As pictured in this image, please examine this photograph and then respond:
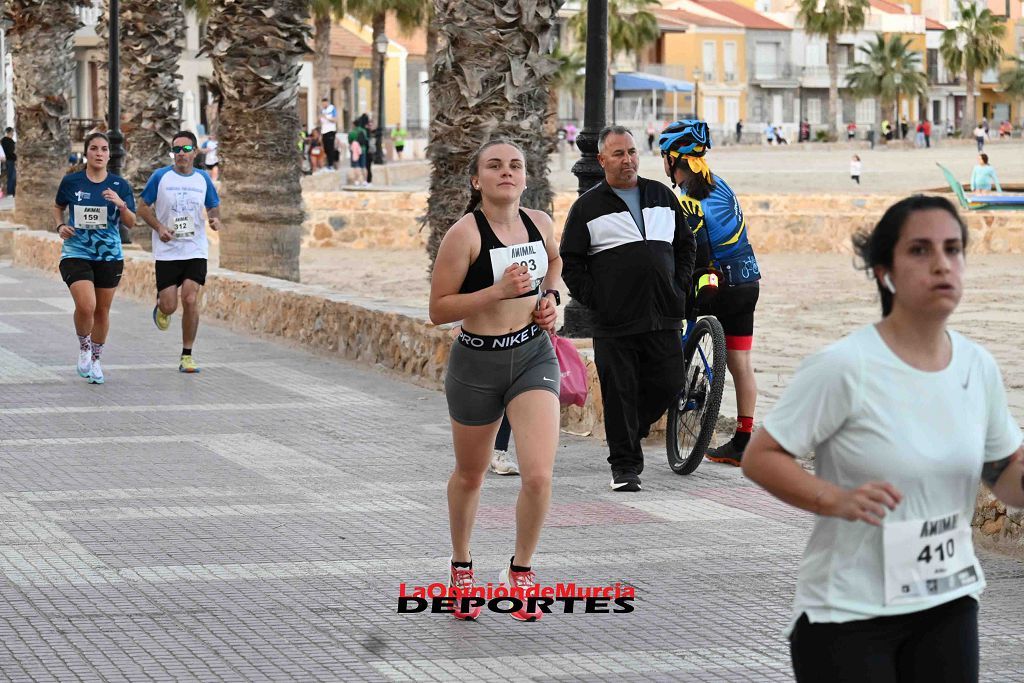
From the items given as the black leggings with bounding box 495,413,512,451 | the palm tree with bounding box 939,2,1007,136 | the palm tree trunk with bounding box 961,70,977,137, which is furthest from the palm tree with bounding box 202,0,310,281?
the palm tree with bounding box 939,2,1007,136

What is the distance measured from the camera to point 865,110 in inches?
4599

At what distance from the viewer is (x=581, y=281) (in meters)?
8.14

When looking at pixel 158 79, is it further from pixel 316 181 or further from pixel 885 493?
pixel 885 493

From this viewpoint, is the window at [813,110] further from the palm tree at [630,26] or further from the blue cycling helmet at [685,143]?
the blue cycling helmet at [685,143]

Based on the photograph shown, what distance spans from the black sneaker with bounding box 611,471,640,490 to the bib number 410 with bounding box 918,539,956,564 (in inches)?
190

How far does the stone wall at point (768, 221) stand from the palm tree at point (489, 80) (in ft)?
35.9

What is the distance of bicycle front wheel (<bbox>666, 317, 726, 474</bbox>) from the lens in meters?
8.50

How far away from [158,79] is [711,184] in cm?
1699

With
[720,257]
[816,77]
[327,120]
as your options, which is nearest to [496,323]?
[720,257]

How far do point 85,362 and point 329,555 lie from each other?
5.68m

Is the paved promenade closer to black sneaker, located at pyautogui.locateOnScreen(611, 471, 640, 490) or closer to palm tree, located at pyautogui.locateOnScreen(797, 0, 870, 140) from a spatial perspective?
black sneaker, located at pyautogui.locateOnScreen(611, 471, 640, 490)

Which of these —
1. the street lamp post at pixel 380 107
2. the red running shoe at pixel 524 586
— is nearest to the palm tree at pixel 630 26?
the street lamp post at pixel 380 107

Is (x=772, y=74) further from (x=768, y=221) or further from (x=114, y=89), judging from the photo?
(x=114, y=89)

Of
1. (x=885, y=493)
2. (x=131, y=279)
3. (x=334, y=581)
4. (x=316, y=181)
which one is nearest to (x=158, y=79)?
(x=131, y=279)
